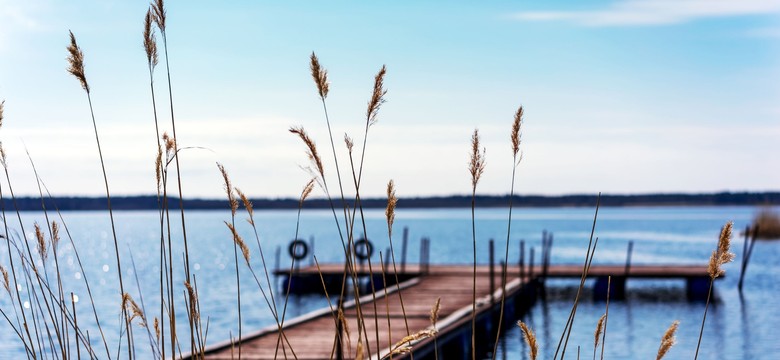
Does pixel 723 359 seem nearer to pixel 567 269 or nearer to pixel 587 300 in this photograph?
pixel 567 269

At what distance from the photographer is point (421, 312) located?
47.2ft

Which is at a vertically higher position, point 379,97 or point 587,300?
point 379,97

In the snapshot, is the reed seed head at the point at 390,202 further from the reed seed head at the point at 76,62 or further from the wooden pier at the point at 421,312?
the reed seed head at the point at 76,62

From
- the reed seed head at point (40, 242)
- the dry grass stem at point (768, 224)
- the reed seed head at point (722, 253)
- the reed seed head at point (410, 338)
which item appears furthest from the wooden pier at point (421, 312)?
the dry grass stem at point (768, 224)

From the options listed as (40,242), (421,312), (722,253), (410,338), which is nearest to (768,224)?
(421,312)

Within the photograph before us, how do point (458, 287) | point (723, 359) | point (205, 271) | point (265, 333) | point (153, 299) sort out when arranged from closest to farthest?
point (265, 333) → point (723, 359) → point (458, 287) → point (153, 299) → point (205, 271)

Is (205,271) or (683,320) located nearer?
(683,320)

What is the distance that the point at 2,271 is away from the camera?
3240 mm

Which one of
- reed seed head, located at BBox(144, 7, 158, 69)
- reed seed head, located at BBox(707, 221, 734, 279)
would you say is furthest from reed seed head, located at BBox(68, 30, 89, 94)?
reed seed head, located at BBox(707, 221, 734, 279)

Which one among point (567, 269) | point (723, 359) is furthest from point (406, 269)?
point (723, 359)

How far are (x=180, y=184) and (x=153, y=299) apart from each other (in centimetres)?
3038

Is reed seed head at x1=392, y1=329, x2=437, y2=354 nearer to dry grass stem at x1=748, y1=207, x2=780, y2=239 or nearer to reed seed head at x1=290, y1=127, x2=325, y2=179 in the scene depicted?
reed seed head at x1=290, y1=127, x2=325, y2=179

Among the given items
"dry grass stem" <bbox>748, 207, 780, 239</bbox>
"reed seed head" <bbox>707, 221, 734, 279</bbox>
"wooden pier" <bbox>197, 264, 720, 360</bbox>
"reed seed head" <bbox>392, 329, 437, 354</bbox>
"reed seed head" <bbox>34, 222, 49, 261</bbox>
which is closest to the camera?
"reed seed head" <bbox>392, 329, 437, 354</bbox>

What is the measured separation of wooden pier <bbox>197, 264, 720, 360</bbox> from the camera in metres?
9.75
